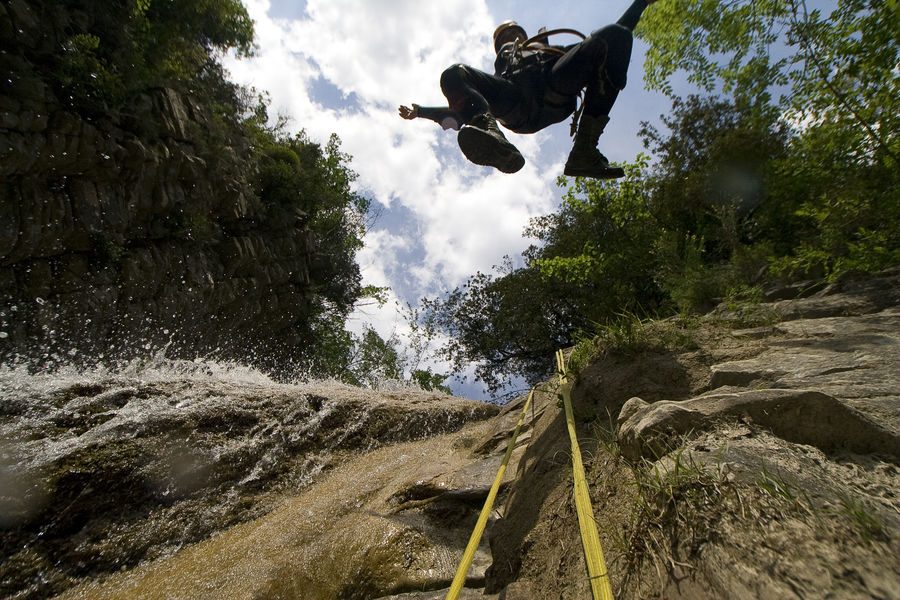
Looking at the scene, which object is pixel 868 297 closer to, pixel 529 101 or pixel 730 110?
pixel 529 101

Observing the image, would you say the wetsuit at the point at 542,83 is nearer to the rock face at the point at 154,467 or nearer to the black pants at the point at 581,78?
the black pants at the point at 581,78

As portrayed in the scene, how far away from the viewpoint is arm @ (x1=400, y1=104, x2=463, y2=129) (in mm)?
4051

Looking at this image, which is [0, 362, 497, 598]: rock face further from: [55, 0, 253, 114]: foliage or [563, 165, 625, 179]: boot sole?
[55, 0, 253, 114]: foliage

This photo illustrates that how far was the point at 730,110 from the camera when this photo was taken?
12.7m

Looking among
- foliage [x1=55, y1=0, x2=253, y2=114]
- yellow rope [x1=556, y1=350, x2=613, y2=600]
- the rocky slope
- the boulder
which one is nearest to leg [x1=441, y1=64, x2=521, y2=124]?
the rocky slope

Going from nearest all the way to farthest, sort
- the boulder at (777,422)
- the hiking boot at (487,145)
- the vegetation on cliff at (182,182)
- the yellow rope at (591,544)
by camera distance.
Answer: the yellow rope at (591,544), the boulder at (777,422), the hiking boot at (487,145), the vegetation on cliff at (182,182)

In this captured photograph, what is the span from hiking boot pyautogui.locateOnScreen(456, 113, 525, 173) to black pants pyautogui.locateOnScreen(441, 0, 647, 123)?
0.58 feet

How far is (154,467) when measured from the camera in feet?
12.6

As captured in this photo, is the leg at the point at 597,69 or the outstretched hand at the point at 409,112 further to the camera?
the outstretched hand at the point at 409,112

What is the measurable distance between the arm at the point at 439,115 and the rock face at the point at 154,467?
3103mm

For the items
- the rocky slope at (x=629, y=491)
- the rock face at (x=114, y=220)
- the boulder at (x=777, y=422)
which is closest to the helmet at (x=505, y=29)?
the rocky slope at (x=629, y=491)

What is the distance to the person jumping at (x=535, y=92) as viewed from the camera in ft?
11.8

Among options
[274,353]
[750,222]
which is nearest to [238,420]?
[750,222]

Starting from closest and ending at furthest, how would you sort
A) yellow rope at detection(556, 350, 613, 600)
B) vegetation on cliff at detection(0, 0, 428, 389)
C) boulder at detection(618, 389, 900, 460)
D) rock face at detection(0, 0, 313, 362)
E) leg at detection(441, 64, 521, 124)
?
yellow rope at detection(556, 350, 613, 600), boulder at detection(618, 389, 900, 460), leg at detection(441, 64, 521, 124), rock face at detection(0, 0, 313, 362), vegetation on cliff at detection(0, 0, 428, 389)
